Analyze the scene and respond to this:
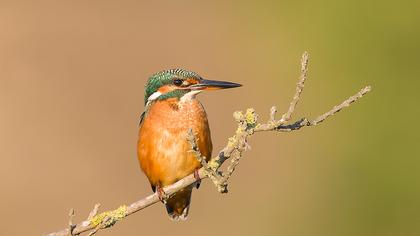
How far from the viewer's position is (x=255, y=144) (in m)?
11.4

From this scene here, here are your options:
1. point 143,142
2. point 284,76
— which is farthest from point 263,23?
point 143,142

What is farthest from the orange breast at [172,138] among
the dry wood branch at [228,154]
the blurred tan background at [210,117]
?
the blurred tan background at [210,117]

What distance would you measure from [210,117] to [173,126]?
5.75m

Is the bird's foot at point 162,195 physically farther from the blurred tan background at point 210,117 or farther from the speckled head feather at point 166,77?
the blurred tan background at point 210,117

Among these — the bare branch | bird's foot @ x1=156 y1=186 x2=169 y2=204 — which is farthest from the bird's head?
the bare branch

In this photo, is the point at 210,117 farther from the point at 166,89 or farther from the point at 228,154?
the point at 228,154

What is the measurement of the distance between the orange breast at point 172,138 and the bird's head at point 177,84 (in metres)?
0.04

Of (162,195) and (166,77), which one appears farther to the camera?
(166,77)

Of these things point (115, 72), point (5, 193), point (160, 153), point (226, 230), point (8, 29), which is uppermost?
point (8, 29)

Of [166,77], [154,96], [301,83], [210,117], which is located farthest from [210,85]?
[210,117]

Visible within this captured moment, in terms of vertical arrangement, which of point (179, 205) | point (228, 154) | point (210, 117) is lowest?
point (228, 154)

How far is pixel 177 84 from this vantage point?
16.8ft

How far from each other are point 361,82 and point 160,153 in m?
6.70

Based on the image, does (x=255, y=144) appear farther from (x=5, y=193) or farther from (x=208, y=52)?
(x=5, y=193)
